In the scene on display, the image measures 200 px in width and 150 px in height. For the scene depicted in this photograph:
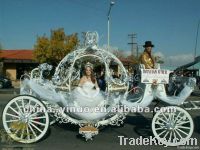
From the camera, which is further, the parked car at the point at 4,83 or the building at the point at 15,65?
the building at the point at 15,65

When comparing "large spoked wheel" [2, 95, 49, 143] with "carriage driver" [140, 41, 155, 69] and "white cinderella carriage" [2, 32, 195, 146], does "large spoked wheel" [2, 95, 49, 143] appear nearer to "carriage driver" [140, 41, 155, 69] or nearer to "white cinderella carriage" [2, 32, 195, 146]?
"white cinderella carriage" [2, 32, 195, 146]

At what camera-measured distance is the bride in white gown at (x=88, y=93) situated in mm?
8531

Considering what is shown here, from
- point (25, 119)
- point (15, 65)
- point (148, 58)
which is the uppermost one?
point (15, 65)

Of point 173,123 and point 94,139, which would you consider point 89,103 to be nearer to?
point 94,139

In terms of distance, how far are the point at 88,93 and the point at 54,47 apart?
33.9 meters

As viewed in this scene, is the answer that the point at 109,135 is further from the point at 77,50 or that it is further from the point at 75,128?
the point at 77,50

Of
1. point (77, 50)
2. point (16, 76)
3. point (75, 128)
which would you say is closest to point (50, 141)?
point (75, 128)

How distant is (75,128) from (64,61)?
186 cm

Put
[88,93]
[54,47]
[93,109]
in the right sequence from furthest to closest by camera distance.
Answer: [54,47]
[88,93]
[93,109]

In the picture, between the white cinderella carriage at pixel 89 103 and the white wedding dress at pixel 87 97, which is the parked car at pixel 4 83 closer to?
the white cinderella carriage at pixel 89 103

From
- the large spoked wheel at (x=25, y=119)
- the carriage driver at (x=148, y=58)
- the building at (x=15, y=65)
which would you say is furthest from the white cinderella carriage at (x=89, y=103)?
the building at (x=15, y=65)

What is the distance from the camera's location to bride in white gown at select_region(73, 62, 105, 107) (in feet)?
28.0

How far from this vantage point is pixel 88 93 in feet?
28.6

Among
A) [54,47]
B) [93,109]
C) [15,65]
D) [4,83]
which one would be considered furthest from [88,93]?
[15,65]
